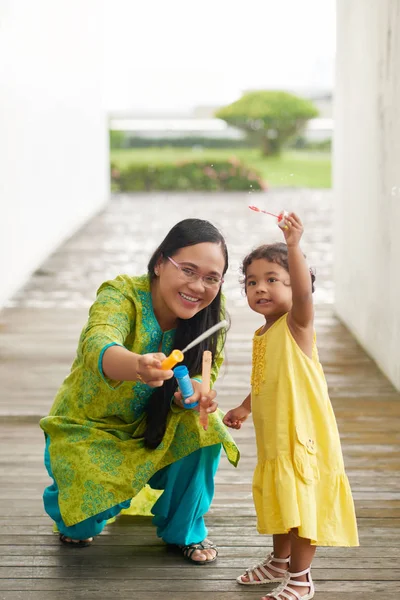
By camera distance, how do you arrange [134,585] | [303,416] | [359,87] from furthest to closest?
[359,87] < [134,585] < [303,416]

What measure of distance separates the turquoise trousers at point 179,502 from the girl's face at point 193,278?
42 centimetres

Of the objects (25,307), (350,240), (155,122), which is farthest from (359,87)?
(155,122)

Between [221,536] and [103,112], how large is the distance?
12.3 m

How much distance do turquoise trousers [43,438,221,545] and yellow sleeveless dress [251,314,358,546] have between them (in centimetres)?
26

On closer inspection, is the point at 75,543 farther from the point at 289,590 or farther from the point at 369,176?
the point at 369,176

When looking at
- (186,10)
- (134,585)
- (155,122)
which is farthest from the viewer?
(186,10)

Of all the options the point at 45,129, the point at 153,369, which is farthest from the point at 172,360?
the point at 45,129

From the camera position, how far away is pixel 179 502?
2586 millimetres

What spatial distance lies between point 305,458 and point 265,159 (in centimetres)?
2140

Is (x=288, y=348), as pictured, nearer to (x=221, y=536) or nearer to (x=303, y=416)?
(x=303, y=416)

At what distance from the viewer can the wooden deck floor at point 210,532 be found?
2424 mm

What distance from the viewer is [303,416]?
7.39 feet

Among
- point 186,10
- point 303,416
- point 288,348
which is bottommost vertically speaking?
point 303,416

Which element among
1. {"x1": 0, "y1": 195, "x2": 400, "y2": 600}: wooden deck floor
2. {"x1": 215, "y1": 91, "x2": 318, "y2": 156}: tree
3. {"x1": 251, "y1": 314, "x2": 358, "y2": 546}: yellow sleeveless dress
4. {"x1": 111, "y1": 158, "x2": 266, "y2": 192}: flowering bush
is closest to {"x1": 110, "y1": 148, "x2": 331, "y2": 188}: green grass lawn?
{"x1": 215, "y1": 91, "x2": 318, "y2": 156}: tree
